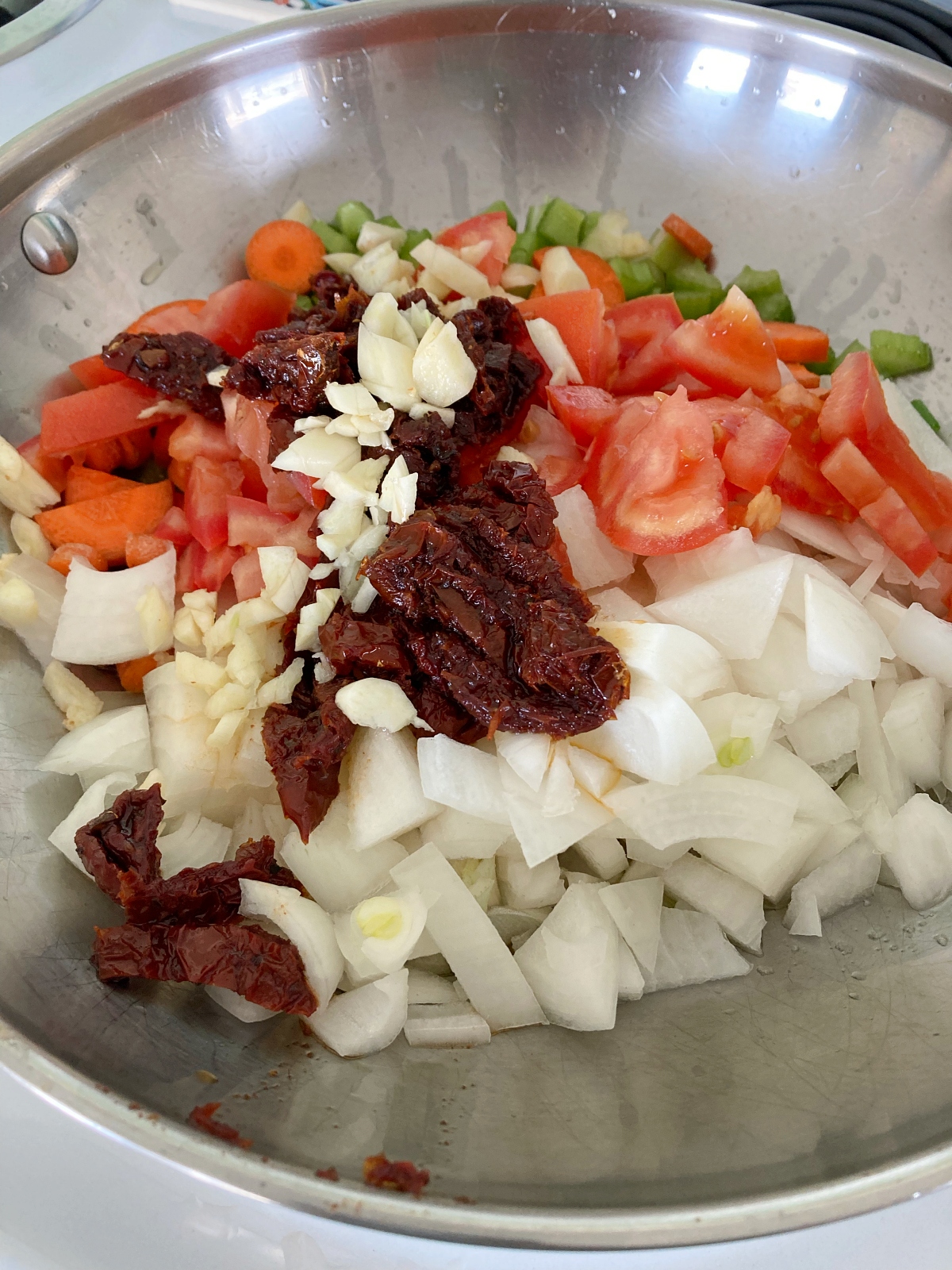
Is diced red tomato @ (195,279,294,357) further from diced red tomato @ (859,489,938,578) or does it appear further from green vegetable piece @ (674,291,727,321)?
diced red tomato @ (859,489,938,578)

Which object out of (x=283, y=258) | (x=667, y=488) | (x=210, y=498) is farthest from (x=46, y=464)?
(x=667, y=488)

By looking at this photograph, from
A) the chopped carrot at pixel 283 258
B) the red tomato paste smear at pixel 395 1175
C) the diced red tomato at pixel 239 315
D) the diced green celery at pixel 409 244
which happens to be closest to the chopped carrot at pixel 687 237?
the diced green celery at pixel 409 244

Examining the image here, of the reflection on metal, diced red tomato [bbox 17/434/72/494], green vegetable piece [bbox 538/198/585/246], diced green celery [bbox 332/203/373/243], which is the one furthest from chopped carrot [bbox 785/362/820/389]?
diced red tomato [bbox 17/434/72/494]

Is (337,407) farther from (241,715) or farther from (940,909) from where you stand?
(940,909)

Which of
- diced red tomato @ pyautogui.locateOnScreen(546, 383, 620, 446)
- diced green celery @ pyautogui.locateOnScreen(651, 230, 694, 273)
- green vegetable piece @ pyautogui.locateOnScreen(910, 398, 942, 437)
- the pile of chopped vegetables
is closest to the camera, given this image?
the pile of chopped vegetables

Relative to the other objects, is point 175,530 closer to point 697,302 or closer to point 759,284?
point 697,302

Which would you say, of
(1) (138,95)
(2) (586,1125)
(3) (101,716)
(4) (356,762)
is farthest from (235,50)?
(2) (586,1125)
